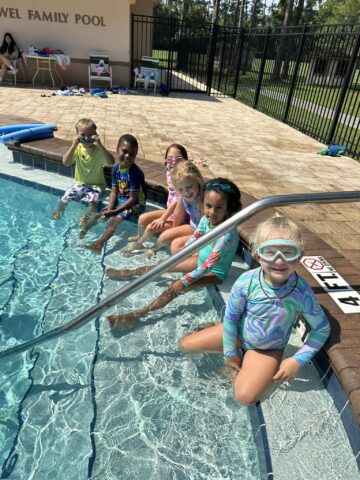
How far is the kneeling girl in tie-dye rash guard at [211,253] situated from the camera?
2.88 metres

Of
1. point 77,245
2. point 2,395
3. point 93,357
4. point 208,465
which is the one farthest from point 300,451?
point 77,245

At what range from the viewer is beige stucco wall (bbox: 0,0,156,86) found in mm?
12312

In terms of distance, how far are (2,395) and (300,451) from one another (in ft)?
6.38

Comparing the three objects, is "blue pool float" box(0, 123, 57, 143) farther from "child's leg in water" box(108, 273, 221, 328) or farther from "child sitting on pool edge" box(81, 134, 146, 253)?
"child's leg in water" box(108, 273, 221, 328)

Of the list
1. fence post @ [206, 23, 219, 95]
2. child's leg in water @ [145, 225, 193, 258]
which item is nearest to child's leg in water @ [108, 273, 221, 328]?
child's leg in water @ [145, 225, 193, 258]

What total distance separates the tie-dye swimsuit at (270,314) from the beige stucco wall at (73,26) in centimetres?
1337

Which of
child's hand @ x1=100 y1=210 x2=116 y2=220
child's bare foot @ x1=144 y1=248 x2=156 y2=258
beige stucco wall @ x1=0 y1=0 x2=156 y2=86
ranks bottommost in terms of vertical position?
child's bare foot @ x1=144 y1=248 x2=156 y2=258

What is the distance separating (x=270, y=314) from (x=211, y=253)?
0.89 metres

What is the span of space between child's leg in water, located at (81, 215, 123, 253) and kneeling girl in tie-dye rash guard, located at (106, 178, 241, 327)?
109 centimetres

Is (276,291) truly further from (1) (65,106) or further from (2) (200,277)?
(1) (65,106)

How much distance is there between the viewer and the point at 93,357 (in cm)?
278

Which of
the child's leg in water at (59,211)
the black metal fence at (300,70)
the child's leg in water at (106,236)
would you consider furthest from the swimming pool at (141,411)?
the black metal fence at (300,70)

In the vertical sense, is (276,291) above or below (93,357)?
above

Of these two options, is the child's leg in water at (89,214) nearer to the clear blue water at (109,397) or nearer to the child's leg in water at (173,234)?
the clear blue water at (109,397)
